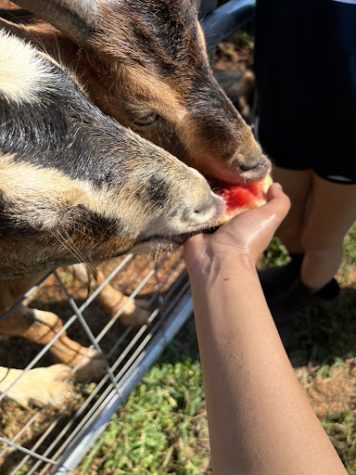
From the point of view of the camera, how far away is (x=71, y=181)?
197 cm

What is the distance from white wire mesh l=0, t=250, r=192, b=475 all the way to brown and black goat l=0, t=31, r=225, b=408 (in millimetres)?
595

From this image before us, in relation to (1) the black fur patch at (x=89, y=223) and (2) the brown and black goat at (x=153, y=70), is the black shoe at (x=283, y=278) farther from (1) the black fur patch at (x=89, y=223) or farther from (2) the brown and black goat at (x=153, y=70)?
(1) the black fur patch at (x=89, y=223)

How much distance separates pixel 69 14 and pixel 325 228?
1794mm

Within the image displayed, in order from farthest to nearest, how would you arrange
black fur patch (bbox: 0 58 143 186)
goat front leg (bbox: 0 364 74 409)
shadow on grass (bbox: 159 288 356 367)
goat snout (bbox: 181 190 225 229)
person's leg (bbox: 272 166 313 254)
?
1. shadow on grass (bbox: 159 288 356 367)
2. goat front leg (bbox: 0 364 74 409)
3. person's leg (bbox: 272 166 313 254)
4. goat snout (bbox: 181 190 225 229)
5. black fur patch (bbox: 0 58 143 186)

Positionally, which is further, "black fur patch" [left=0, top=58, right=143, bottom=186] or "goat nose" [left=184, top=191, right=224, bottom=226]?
"goat nose" [left=184, top=191, right=224, bottom=226]

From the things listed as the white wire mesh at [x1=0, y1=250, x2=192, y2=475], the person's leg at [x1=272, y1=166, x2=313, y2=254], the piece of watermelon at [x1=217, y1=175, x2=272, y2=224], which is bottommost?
the white wire mesh at [x1=0, y1=250, x2=192, y2=475]

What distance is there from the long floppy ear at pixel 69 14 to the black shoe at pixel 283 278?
6.60 ft

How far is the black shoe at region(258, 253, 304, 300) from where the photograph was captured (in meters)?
3.72

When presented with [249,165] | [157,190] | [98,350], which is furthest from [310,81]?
[98,350]

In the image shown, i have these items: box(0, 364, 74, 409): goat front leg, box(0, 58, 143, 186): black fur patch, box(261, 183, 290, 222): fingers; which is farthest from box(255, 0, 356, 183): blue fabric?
box(0, 364, 74, 409): goat front leg

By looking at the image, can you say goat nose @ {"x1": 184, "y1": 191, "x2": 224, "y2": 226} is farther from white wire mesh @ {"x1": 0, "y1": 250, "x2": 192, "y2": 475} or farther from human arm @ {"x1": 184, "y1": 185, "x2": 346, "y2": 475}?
white wire mesh @ {"x1": 0, "y1": 250, "x2": 192, "y2": 475}

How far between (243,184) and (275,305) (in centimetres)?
116

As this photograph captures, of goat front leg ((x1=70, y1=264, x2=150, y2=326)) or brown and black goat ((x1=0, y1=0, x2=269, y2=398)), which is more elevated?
brown and black goat ((x1=0, y1=0, x2=269, y2=398))

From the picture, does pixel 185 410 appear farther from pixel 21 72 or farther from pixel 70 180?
pixel 21 72
